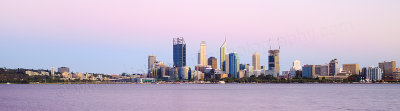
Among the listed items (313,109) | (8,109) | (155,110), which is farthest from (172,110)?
(8,109)

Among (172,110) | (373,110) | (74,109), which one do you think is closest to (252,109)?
(172,110)

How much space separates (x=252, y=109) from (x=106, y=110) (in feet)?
59.8

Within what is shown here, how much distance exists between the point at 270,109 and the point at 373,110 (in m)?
12.4

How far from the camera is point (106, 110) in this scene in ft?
185

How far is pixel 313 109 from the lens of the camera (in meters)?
57.4

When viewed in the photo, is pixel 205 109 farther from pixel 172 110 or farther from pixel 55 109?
pixel 55 109

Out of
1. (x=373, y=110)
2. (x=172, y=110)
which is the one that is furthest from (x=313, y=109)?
(x=172, y=110)

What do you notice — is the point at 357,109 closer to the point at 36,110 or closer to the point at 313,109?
the point at 313,109

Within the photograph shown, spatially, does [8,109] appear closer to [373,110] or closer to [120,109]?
[120,109]

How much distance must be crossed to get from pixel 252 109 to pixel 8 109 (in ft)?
104

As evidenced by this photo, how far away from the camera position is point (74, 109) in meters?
58.1

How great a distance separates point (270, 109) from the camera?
57.5 metres

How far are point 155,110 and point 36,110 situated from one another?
1561cm

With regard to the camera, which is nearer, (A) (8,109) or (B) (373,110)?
(B) (373,110)
